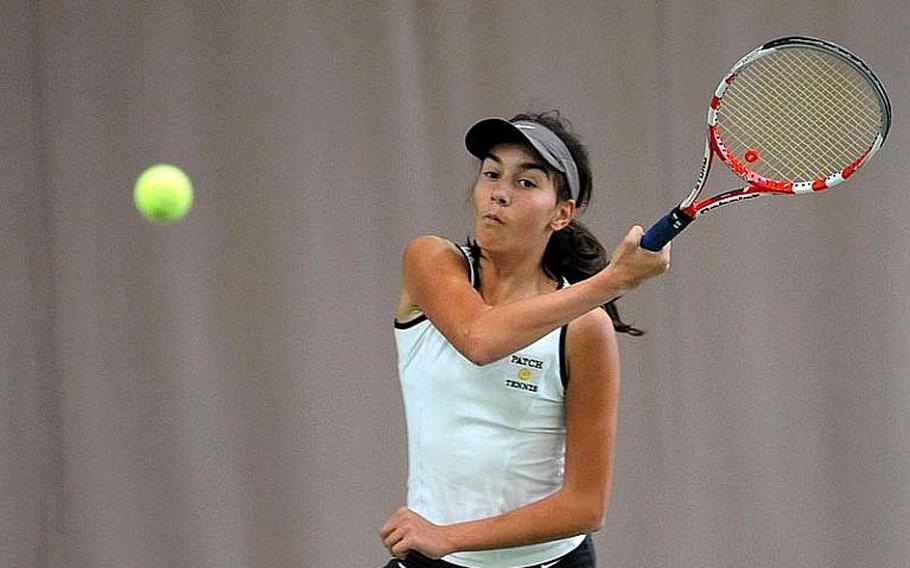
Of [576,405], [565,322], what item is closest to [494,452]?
[576,405]

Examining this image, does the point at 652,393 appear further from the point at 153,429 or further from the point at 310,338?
the point at 153,429

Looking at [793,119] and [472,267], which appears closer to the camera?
[472,267]

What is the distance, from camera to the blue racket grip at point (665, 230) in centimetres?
177

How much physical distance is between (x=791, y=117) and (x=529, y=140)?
2.98 feet

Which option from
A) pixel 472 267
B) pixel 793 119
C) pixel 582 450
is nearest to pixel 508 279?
pixel 472 267

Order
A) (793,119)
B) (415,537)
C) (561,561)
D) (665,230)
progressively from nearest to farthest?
(665,230) < (415,537) < (561,561) < (793,119)

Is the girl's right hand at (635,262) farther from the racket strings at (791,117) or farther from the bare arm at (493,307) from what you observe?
the racket strings at (791,117)

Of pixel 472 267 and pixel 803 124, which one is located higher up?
pixel 803 124

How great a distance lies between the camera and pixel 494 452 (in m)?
2.14

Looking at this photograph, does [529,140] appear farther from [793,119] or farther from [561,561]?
[793,119]

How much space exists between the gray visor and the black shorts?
1.73ft

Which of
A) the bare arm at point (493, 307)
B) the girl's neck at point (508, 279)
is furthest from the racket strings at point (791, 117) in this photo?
the bare arm at point (493, 307)

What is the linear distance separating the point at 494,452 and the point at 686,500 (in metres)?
1.41

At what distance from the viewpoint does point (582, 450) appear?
2139 millimetres
